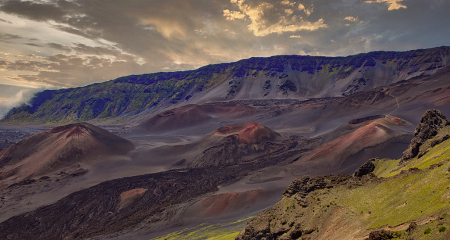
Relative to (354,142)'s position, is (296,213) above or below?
above

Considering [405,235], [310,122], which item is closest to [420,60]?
[310,122]

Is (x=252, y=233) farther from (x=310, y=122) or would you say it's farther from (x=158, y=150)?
(x=310, y=122)

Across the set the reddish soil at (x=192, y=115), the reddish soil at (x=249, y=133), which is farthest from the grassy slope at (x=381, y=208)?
the reddish soil at (x=192, y=115)

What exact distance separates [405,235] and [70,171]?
6299 cm

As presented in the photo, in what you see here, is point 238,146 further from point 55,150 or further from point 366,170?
point 55,150

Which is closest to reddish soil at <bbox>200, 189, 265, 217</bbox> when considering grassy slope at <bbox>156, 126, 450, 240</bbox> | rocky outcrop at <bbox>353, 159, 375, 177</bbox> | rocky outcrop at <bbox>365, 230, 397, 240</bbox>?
rocky outcrop at <bbox>353, 159, 375, 177</bbox>

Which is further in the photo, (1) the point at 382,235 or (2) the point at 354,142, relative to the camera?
(2) the point at 354,142

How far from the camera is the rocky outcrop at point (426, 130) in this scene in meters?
20.3

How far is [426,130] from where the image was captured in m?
20.9

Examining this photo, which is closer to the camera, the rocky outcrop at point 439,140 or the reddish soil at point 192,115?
the rocky outcrop at point 439,140

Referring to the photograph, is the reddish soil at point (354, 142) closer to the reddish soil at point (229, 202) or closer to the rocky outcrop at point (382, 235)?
the reddish soil at point (229, 202)

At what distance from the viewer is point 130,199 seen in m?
42.0

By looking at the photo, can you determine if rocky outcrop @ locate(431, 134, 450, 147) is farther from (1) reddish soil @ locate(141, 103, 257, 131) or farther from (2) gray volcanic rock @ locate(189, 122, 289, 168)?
(1) reddish soil @ locate(141, 103, 257, 131)

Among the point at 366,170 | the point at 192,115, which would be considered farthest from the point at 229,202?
the point at 192,115
